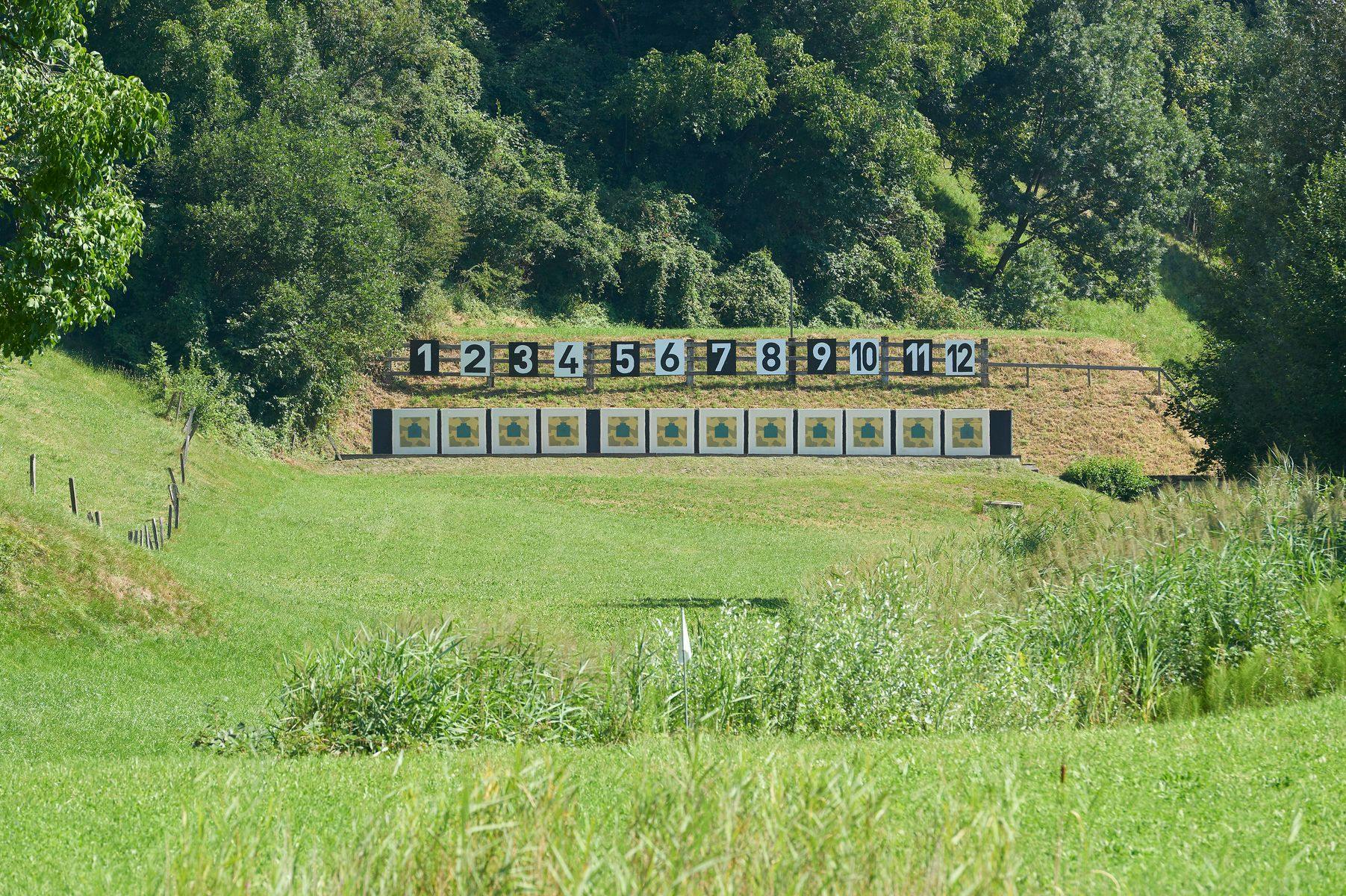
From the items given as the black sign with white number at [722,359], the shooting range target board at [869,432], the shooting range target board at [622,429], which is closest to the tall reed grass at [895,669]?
the shooting range target board at [869,432]

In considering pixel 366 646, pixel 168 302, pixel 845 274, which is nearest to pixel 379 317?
pixel 168 302

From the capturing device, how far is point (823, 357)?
4756 centimetres

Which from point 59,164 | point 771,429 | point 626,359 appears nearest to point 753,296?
point 626,359

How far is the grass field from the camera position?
226 inches

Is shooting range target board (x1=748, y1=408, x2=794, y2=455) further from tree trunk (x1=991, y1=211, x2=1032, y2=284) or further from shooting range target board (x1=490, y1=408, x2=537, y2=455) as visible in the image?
tree trunk (x1=991, y1=211, x2=1032, y2=284)

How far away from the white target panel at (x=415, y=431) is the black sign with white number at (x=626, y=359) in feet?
23.0

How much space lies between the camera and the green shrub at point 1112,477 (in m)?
37.7

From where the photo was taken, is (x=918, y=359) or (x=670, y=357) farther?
(x=918, y=359)

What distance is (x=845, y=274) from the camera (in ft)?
198

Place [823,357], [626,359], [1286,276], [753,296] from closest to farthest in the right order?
[1286,276], [626,359], [823,357], [753,296]

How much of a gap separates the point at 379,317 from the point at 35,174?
27806 millimetres

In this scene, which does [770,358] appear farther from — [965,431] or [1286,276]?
[1286,276]

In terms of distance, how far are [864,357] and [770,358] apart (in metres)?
3.24

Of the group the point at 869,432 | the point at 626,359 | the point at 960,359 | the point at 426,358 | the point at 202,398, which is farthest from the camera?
the point at 960,359
